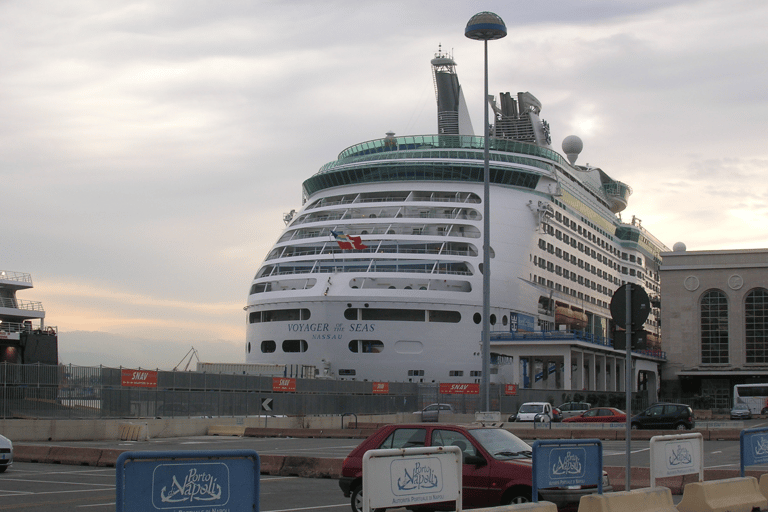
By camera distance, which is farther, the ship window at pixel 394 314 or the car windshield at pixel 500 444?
the ship window at pixel 394 314

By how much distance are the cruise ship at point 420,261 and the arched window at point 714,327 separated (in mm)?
9920

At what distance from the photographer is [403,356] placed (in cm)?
5138

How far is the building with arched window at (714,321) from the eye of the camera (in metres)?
65.3

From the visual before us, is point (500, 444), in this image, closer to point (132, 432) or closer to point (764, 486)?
point (764, 486)

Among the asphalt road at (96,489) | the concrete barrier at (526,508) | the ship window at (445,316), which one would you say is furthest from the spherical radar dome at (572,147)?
the concrete barrier at (526,508)

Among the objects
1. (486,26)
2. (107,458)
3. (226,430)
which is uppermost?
(486,26)

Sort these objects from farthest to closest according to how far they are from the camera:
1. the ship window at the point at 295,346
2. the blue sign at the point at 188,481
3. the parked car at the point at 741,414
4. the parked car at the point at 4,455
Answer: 1. the ship window at the point at 295,346
2. the parked car at the point at 741,414
3. the parked car at the point at 4,455
4. the blue sign at the point at 188,481

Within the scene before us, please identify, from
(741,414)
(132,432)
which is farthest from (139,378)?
(741,414)

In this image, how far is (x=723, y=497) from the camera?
11922 mm

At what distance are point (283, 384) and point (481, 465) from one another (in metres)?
28.1

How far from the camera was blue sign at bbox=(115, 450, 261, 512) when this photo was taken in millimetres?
6836

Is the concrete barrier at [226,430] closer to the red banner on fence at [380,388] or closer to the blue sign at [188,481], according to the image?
the red banner on fence at [380,388]

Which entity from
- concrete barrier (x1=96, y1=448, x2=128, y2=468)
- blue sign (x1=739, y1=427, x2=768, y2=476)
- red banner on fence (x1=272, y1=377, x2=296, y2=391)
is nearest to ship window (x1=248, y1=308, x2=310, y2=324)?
red banner on fence (x1=272, y1=377, x2=296, y2=391)

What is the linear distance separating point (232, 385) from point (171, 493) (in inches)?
1164
